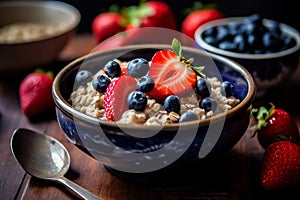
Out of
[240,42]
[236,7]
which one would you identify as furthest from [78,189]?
[236,7]

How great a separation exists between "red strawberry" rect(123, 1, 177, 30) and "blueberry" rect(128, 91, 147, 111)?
0.65 m

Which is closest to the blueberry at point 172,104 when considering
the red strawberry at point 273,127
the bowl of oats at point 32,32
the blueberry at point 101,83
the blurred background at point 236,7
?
the blueberry at point 101,83

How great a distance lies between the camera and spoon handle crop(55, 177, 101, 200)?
34.1 inches

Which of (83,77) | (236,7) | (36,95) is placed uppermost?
(83,77)

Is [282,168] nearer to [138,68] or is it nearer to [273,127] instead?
[273,127]

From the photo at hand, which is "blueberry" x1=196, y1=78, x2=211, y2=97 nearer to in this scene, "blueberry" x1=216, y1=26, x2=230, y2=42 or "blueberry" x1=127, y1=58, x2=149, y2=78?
"blueberry" x1=127, y1=58, x2=149, y2=78

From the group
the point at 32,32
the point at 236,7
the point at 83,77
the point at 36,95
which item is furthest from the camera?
the point at 236,7

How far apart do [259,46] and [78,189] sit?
0.61 meters

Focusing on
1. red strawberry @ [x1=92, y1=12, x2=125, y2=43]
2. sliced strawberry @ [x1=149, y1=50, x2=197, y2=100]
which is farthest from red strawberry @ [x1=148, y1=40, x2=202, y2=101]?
red strawberry @ [x1=92, y1=12, x2=125, y2=43]

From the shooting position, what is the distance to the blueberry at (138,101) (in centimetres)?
87

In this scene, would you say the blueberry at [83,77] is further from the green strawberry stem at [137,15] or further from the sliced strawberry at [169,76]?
the green strawberry stem at [137,15]

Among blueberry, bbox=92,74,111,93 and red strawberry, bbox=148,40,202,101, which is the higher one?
red strawberry, bbox=148,40,202,101

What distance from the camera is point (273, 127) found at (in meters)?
1.02

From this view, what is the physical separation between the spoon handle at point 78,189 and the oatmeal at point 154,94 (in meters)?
0.13
